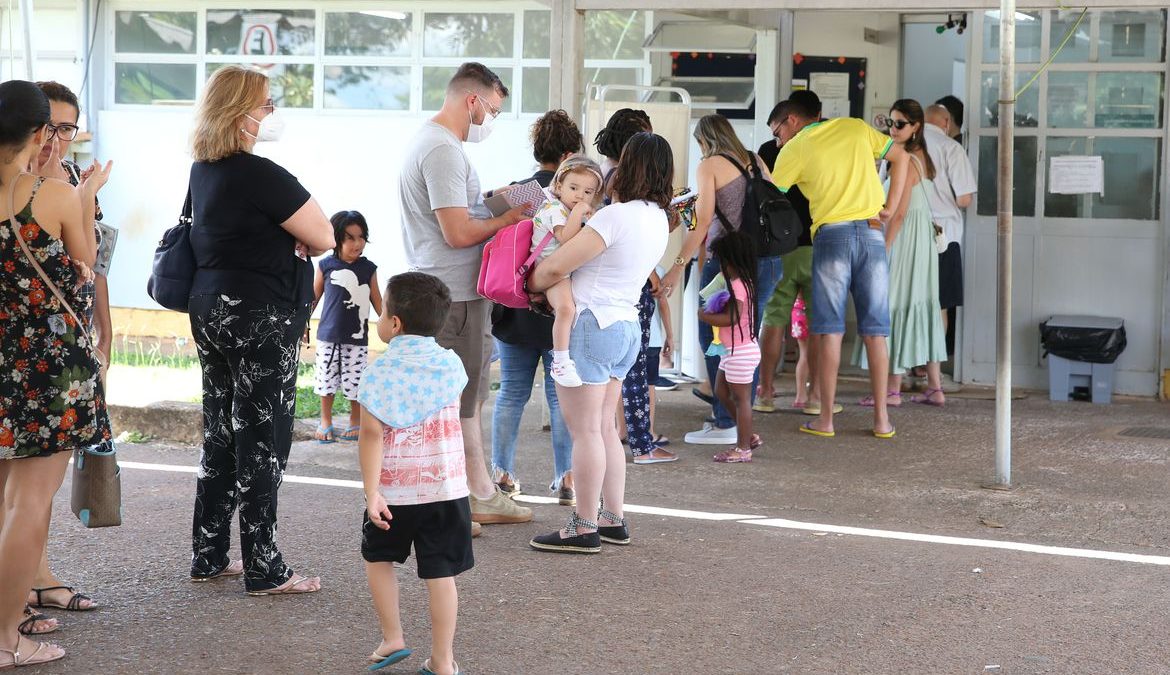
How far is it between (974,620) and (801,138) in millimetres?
3836

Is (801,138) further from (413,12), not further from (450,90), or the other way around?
(413,12)

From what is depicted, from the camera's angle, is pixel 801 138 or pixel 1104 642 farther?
pixel 801 138

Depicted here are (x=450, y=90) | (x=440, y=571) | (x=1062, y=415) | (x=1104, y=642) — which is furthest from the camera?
(x=1062, y=415)

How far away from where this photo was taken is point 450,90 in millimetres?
5520

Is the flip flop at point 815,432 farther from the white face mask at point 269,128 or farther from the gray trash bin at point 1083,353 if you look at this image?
the white face mask at point 269,128

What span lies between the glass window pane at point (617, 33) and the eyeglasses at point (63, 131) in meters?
7.51

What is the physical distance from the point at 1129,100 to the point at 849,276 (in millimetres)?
2923

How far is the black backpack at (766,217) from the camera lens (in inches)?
281

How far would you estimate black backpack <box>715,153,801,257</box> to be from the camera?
→ 23.4ft

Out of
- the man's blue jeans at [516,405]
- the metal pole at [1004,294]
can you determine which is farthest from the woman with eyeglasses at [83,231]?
the metal pole at [1004,294]

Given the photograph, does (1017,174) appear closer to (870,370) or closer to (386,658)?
(870,370)

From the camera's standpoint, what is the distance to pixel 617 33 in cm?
1166

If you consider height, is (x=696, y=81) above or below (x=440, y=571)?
above

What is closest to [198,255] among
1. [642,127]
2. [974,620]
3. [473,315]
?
[473,315]
